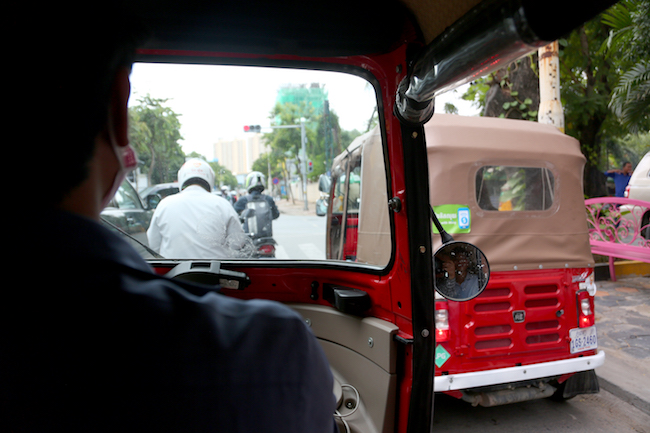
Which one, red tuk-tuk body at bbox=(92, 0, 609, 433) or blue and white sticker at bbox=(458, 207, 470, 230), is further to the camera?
blue and white sticker at bbox=(458, 207, 470, 230)

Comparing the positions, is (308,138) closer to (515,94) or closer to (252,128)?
(252,128)

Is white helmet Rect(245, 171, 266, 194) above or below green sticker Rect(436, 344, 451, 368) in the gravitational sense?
above

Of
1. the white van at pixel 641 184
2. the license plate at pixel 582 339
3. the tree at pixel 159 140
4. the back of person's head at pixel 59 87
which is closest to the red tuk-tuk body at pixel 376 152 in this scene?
the tree at pixel 159 140

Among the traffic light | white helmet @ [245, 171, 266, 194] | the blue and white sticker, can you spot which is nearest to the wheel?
the blue and white sticker

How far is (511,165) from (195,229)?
2.81 m

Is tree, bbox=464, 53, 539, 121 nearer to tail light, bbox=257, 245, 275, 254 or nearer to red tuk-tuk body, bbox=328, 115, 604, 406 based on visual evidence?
red tuk-tuk body, bbox=328, 115, 604, 406

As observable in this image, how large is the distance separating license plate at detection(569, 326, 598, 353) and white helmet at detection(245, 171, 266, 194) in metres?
2.92

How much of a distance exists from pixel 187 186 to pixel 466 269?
1.58 meters

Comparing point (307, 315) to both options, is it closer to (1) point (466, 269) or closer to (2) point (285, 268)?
(2) point (285, 268)

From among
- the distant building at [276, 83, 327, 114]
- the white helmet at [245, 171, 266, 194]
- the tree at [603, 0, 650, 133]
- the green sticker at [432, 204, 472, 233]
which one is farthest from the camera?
the tree at [603, 0, 650, 133]

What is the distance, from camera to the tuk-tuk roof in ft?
11.9

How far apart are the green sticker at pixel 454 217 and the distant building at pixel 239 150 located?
1.80 m

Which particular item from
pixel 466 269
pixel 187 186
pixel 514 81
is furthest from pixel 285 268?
pixel 514 81

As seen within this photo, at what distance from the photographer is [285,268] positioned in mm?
2441
